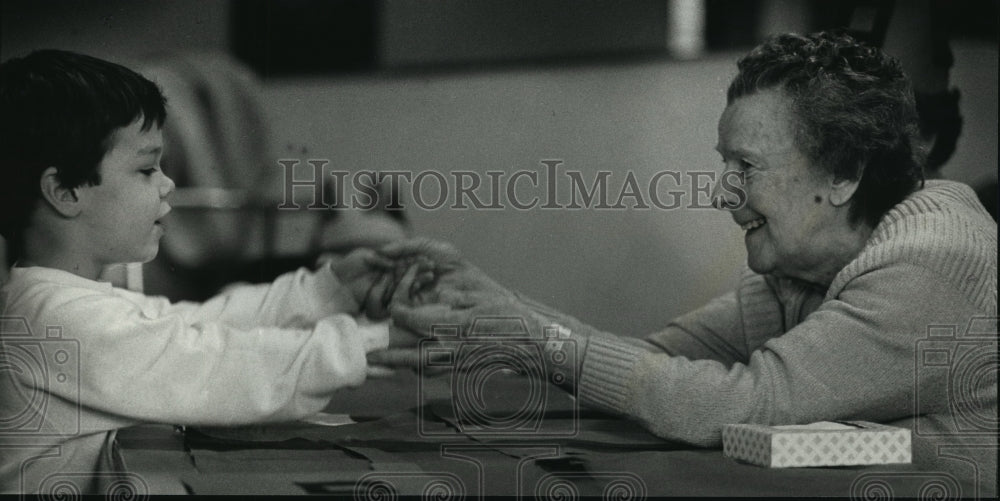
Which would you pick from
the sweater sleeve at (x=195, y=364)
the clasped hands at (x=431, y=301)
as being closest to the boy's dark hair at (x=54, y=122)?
the sweater sleeve at (x=195, y=364)

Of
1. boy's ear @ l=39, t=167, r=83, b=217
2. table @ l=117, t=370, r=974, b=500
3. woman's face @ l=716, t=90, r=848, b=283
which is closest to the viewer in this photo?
table @ l=117, t=370, r=974, b=500

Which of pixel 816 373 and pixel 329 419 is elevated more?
pixel 816 373

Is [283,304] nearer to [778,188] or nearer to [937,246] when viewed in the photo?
[778,188]

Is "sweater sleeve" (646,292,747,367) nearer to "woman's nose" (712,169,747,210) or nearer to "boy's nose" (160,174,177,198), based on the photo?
"woman's nose" (712,169,747,210)

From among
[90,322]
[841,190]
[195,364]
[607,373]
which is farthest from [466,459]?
[841,190]

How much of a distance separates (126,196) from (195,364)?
8.0 inches

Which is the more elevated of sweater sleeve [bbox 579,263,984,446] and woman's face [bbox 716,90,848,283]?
woman's face [bbox 716,90,848,283]

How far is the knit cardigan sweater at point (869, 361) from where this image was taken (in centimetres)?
122

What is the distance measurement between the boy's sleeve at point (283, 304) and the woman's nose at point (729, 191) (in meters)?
0.51

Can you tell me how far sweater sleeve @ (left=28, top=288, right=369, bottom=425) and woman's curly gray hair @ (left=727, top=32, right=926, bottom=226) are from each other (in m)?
0.60

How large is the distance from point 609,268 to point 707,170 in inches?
8.1

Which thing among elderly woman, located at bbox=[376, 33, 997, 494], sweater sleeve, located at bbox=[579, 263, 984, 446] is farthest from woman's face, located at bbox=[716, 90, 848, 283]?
sweater sleeve, located at bbox=[579, 263, 984, 446]

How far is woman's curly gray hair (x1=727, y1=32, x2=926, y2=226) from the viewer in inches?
51.9

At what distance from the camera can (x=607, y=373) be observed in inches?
49.4
